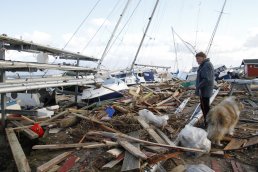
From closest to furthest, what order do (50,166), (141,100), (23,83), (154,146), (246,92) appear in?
(50,166) < (154,146) < (23,83) < (141,100) < (246,92)

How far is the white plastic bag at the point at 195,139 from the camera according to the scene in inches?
223

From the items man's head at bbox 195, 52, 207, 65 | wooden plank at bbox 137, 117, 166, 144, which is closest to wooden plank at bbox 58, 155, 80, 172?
wooden plank at bbox 137, 117, 166, 144

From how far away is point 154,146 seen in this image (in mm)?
5676

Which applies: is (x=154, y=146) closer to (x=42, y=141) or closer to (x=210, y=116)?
(x=210, y=116)

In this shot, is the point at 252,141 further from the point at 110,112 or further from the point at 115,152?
the point at 110,112

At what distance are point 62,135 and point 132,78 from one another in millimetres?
13369

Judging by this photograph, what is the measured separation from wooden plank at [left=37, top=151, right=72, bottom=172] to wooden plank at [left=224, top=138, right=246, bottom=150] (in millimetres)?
3291

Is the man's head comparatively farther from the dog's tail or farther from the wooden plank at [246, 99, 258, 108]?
the wooden plank at [246, 99, 258, 108]

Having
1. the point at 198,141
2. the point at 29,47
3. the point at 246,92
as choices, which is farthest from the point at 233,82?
the point at 29,47

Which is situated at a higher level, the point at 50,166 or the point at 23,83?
the point at 23,83

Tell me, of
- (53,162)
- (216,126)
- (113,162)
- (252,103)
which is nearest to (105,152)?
(113,162)

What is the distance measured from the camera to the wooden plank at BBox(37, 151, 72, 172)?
4.99m

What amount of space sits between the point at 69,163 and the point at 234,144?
11.4ft

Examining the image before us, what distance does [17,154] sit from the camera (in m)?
5.61
